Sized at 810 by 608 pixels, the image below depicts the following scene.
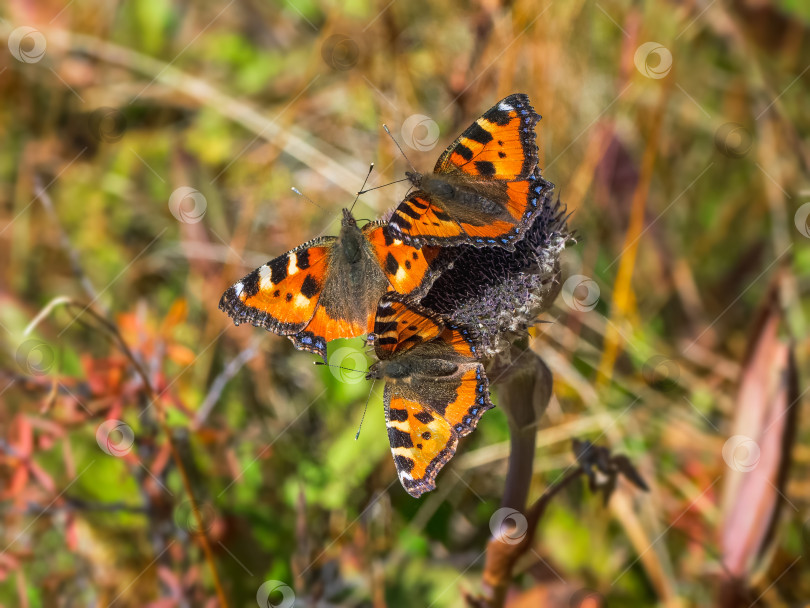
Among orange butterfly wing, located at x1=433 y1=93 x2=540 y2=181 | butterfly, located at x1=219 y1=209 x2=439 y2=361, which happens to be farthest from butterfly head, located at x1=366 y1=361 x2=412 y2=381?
orange butterfly wing, located at x1=433 y1=93 x2=540 y2=181

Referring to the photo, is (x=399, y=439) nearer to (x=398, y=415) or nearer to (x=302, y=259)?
(x=398, y=415)

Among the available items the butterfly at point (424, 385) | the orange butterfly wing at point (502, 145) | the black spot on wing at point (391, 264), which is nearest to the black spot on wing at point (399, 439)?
the butterfly at point (424, 385)

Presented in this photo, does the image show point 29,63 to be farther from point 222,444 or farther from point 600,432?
point 600,432

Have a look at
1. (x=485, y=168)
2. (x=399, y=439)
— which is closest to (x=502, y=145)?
(x=485, y=168)

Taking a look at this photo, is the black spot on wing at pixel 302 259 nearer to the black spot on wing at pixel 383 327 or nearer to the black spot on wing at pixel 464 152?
the black spot on wing at pixel 383 327

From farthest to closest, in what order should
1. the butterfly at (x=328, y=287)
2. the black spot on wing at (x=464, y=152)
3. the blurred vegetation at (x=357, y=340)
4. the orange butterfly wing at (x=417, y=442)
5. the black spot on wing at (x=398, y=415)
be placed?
the blurred vegetation at (x=357, y=340)
the black spot on wing at (x=464, y=152)
the butterfly at (x=328, y=287)
the black spot on wing at (x=398, y=415)
the orange butterfly wing at (x=417, y=442)

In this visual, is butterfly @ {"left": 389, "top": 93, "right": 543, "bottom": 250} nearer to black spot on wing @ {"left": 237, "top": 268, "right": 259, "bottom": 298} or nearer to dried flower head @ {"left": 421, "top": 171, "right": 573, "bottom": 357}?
dried flower head @ {"left": 421, "top": 171, "right": 573, "bottom": 357}

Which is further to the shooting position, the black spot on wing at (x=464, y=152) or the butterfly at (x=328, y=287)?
the black spot on wing at (x=464, y=152)
